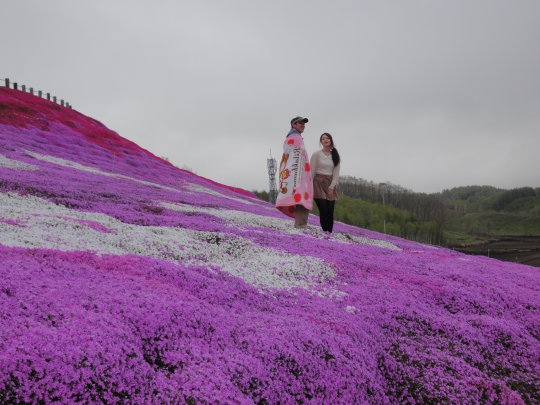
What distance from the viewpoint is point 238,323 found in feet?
17.6

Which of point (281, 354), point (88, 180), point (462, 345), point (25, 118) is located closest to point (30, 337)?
point (281, 354)

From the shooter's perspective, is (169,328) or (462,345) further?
(462,345)

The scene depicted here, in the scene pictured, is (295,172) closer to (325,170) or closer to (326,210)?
(325,170)

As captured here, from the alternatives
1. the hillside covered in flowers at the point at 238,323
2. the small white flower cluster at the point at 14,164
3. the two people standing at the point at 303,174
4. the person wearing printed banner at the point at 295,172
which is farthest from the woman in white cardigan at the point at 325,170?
the small white flower cluster at the point at 14,164

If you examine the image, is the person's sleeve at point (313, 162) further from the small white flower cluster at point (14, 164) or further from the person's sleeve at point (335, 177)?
the small white flower cluster at point (14, 164)

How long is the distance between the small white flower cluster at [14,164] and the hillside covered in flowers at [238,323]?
924 cm

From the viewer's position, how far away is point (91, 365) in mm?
3582

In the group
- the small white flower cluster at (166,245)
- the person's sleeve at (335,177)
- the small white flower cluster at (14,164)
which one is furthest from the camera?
the small white flower cluster at (14,164)

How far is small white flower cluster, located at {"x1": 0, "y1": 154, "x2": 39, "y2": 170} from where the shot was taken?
18.8m

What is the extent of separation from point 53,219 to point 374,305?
869 centimetres

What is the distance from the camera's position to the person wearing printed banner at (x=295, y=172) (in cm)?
1449

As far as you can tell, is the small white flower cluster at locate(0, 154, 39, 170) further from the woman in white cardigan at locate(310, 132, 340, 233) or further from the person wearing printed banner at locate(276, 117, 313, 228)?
the woman in white cardigan at locate(310, 132, 340, 233)

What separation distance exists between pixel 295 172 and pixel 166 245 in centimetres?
695

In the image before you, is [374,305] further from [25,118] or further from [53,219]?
[25,118]
